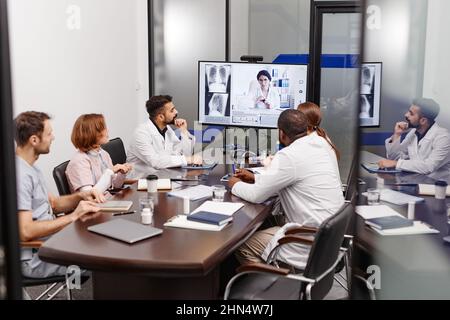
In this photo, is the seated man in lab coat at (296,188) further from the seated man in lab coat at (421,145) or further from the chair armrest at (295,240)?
the seated man in lab coat at (421,145)

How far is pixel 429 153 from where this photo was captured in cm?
378

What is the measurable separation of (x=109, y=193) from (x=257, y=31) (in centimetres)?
340

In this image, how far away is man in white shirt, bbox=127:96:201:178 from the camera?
4.61 meters

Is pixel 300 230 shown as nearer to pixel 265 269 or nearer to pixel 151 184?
pixel 265 269

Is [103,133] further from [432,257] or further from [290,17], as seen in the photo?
[290,17]

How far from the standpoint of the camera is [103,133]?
383 cm

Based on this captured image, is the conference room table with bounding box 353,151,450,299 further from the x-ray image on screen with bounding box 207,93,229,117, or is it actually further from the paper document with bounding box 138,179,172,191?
the x-ray image on screen with bounding box 207,93,229,117

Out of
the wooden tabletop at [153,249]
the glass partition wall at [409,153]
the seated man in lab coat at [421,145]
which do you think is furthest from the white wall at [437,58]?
the wooden tabletop at [153,249]

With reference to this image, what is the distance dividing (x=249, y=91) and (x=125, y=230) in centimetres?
270

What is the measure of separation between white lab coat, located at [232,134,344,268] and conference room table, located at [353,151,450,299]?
0.25 m

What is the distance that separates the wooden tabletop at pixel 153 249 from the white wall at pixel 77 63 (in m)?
1.45

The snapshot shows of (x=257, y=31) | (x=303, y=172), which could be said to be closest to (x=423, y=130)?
(x=303, y=172)

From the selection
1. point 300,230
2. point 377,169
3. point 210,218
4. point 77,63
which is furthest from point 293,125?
point 77,63

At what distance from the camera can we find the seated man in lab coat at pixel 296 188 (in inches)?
132
